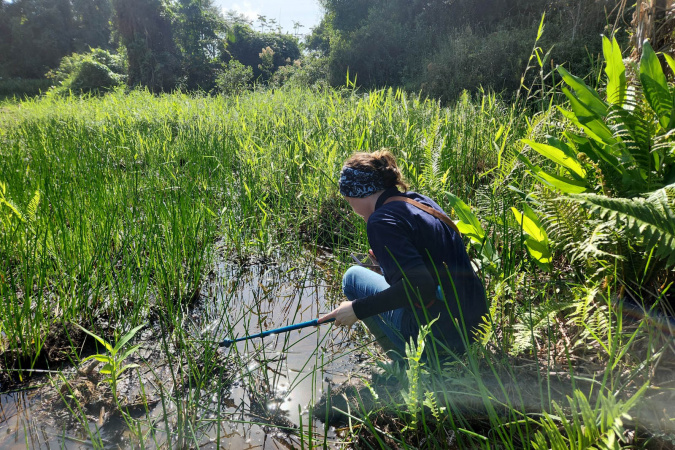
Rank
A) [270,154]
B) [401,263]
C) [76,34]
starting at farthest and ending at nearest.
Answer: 1. [76,34]
2. [270,154]
3. [401,263]

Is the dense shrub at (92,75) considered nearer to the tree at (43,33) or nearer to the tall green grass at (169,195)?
the tree at (43,33)

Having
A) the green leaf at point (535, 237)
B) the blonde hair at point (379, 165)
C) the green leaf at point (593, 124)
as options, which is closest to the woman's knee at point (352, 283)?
the blonde hair at point (379, 165)

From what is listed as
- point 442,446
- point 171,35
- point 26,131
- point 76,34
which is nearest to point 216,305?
point 442,446

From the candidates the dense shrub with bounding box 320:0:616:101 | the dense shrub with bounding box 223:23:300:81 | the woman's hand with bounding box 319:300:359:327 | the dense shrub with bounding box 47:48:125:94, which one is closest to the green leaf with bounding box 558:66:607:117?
the woman's hand with bounding box 319:300:359:327

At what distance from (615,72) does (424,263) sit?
96 centimetres

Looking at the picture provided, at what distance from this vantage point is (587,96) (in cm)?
158

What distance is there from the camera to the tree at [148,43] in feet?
55.5

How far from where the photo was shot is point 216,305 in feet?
7.77

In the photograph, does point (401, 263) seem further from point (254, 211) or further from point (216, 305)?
point (254, 211)

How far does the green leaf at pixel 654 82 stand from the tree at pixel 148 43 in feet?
58.4

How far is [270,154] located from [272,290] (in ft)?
5.25

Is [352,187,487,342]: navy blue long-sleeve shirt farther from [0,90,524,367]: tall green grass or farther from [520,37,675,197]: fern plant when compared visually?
[0,90,524,367]: tall green grass

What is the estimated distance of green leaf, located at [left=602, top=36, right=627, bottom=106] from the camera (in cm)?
150

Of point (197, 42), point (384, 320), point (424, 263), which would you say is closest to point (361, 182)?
point (424, 263)
